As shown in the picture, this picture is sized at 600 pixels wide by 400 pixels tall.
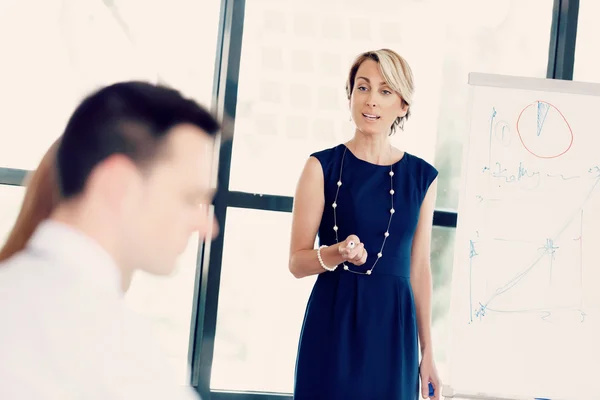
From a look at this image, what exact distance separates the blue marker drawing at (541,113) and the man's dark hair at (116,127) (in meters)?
1.81

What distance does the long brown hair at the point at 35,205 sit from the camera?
614 mm

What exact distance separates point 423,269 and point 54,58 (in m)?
1.70

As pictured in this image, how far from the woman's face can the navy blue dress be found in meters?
0.13

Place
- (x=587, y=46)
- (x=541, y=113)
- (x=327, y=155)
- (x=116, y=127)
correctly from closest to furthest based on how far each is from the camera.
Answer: (x=116, y=127) < (x=327, y=155) < (x=541, y=113) < (x=587, y=46)

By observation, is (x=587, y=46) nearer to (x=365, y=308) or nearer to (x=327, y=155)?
(x=327, y=155)

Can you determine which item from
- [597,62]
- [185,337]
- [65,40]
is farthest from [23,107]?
[597,62]

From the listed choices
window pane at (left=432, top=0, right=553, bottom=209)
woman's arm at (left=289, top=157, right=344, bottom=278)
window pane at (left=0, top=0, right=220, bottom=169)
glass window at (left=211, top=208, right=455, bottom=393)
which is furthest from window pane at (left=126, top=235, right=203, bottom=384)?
window pane at (left=432, top=0, right=553, bottom=209)

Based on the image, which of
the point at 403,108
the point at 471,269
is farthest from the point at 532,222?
the point at 403,108

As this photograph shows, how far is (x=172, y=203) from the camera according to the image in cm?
61

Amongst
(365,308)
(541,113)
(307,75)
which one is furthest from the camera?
Result: (307,75)

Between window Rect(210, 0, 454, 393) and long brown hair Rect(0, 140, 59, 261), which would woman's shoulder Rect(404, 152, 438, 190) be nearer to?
Answer: window Rect(210, 0, 454, 393)

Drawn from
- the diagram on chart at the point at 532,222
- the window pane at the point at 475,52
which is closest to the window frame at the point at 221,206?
the window pane at the point at 475,52

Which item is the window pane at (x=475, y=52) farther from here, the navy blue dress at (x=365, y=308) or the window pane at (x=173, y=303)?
the window pane at (x=173, y=303)

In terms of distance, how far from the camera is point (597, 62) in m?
2.90
